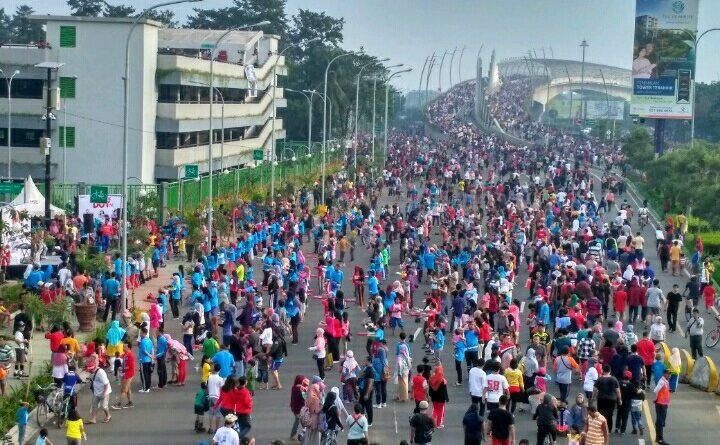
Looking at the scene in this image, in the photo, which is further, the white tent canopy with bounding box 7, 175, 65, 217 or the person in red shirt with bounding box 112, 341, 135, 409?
the white tent canopy with bounding box 7, 175, 65, 217

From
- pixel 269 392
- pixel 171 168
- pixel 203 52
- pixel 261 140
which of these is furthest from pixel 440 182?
pixel 269 392

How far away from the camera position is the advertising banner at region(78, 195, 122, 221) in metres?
44.9

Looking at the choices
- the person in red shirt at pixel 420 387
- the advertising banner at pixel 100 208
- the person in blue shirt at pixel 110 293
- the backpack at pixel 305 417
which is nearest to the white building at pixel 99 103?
the advertising banner at pixel 100 208

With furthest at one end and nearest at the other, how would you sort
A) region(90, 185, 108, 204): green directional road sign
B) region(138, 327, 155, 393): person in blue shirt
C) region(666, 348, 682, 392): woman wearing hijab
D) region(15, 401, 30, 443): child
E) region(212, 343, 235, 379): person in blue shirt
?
1. region(90, 185, 108, 204): green directional road sign
2. region(666, 348, 682, 392): woman wearing hijab
3. region(138, 327, 155, 393): person in blue shirt
4. region(212, 343, 235, 379): person in blue shirt
5. region(15, 401, 30, 443): child

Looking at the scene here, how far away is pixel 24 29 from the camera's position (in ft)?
440

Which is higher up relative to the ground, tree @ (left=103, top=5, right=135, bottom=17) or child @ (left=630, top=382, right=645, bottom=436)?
tree @ (left=103, top=5, right=135, bottom=17)

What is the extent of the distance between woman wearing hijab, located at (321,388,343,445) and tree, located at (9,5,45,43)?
322 feet

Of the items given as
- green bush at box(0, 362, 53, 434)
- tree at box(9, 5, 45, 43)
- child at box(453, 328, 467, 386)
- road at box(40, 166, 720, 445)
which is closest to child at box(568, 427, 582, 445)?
road at box(40, 166, 720, 445)

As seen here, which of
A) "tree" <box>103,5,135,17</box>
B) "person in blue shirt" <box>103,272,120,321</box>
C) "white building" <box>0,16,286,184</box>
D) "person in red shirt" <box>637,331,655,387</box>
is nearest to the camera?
"person in red shirt" <box>637,331,655,387</box>

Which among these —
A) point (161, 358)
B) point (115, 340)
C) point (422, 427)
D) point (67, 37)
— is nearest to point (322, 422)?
point (422, 427)

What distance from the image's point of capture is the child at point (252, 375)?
23711 millimetres

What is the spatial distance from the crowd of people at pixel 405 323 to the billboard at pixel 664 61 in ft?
84.3

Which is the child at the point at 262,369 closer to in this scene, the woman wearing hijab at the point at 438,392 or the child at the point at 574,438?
the woman wearing hijab at the point at 438,392

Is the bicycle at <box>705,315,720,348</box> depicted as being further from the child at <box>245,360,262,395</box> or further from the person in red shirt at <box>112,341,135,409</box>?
the person in red shirt at <box>112,341,135,409</box>
